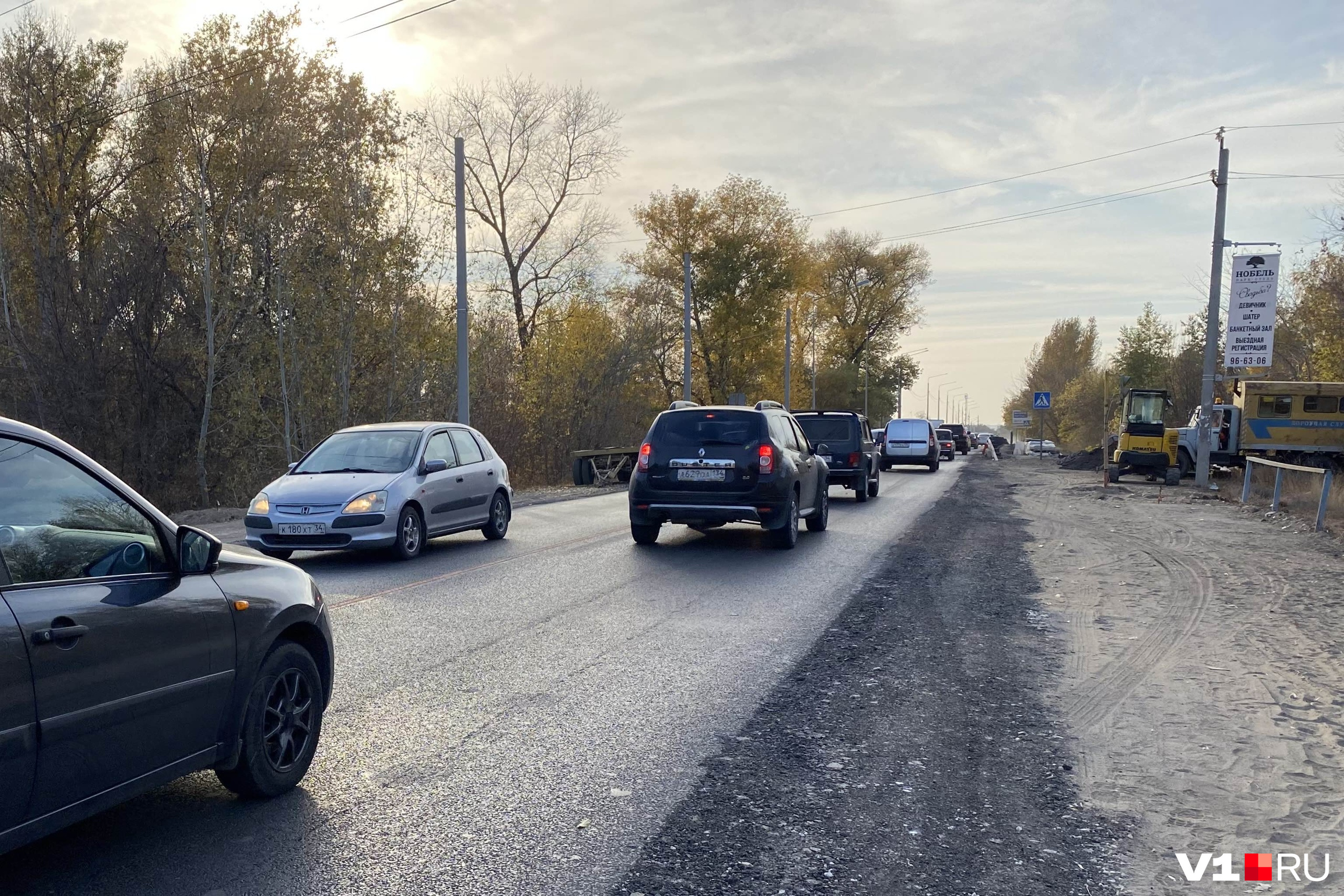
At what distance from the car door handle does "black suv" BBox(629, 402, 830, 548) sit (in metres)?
9.85

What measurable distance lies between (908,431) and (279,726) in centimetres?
3904

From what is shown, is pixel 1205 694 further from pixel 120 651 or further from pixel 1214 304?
pixel 1214 304

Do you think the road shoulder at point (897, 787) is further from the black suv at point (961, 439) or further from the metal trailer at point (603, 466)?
the black suv at point (961, 439)

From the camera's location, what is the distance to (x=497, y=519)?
1460 cm

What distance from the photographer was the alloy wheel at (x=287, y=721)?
14.8 ft

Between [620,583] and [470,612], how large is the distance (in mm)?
2018

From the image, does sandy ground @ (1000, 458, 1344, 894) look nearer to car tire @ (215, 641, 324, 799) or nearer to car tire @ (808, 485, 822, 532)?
car tire @ (808, 485, 822, 532)

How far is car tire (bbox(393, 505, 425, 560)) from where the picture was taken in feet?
39.8

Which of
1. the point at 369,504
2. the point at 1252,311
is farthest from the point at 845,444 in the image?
the point at 369,504

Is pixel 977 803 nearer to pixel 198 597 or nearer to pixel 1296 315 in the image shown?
pixel 198 597

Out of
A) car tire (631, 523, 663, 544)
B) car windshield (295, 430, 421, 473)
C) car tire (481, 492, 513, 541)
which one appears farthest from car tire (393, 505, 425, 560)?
car tire (631, 523, 663, 544)

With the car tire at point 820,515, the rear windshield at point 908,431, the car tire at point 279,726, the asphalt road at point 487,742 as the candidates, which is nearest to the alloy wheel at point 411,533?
the asphalt road at point 487,742

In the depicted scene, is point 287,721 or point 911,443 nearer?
point 287,721

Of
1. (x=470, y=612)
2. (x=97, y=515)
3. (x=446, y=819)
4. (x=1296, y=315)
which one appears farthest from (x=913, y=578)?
(x=1296, y=315)
